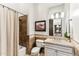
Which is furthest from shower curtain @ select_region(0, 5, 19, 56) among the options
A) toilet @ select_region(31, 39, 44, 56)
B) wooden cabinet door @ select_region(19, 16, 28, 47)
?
toilet @ select_region(31, 39, 44, 56)

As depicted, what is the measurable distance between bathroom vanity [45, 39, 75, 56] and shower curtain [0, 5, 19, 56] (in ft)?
1.46

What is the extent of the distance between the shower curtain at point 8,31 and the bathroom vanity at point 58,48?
44cm

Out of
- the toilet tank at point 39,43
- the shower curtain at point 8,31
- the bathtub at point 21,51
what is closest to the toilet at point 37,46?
the toilet tank at point 39,43

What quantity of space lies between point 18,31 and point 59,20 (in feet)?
1.91

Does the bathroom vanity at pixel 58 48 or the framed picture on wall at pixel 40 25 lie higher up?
the framed picture on wall at pixel 40 25

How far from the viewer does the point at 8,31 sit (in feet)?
4.95

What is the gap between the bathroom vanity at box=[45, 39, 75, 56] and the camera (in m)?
1.50

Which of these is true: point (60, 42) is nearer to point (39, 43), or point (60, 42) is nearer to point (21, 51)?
point (39, 43)

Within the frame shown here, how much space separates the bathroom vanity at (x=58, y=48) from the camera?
1503 mm

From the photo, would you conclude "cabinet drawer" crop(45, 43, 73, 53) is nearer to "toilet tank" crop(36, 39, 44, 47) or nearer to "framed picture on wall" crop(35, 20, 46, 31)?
"toilet tank" crop(36, 39, 44, 47)

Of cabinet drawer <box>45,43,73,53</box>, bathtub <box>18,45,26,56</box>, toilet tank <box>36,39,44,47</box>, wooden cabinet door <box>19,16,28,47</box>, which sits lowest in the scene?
bathtub <box>18,45,26,56</box>

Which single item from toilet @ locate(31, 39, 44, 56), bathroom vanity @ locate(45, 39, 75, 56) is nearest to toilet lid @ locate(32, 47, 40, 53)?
toilet @ locate(31, 39, 44, 56)

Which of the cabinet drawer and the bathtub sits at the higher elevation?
the cabinet drawer

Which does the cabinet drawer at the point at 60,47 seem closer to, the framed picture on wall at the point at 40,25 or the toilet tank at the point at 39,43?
the toilet tank at the point at 39,43
